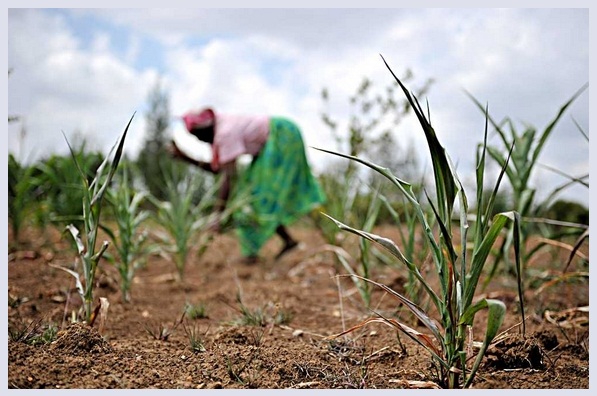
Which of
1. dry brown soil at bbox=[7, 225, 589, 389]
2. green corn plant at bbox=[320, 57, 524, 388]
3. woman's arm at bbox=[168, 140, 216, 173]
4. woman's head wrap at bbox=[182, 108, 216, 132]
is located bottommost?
dry brown soil at bbox=[7, 225, 589, 389]

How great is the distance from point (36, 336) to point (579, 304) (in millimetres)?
2352

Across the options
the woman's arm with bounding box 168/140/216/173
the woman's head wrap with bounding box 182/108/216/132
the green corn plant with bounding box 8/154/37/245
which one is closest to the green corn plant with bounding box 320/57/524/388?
the green corn plant with bounding box 8/154/37/245

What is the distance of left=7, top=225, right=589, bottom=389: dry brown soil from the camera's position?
1548mm

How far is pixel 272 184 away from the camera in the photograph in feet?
15.4

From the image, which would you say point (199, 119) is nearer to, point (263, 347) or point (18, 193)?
point (18, 193)

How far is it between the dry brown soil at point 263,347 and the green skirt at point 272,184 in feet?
5.14

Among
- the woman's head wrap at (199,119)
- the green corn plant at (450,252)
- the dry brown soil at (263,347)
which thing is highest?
the woman's head wrap at (199,119)

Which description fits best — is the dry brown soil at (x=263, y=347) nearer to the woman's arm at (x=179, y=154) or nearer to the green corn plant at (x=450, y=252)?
the green corn plant at (x=450, y=252)

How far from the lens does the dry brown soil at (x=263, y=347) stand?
1.55m

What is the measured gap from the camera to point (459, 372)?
1.39 m

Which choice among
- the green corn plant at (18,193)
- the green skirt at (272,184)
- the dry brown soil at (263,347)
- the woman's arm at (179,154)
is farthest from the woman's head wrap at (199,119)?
the dry brown soil at (263,347)

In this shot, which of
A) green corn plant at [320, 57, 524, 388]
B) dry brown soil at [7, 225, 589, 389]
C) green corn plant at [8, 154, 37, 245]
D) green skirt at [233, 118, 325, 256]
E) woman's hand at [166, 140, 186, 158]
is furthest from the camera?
green skirt at [233, 118, 325, 256]

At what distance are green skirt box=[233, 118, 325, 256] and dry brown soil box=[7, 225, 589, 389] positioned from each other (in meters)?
1.57

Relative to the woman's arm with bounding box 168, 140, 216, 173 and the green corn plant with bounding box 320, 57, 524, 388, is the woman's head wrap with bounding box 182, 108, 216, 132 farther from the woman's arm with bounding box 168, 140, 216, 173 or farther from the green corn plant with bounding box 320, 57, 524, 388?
the green corn plant with bounding box 320, 57, 524, 388
